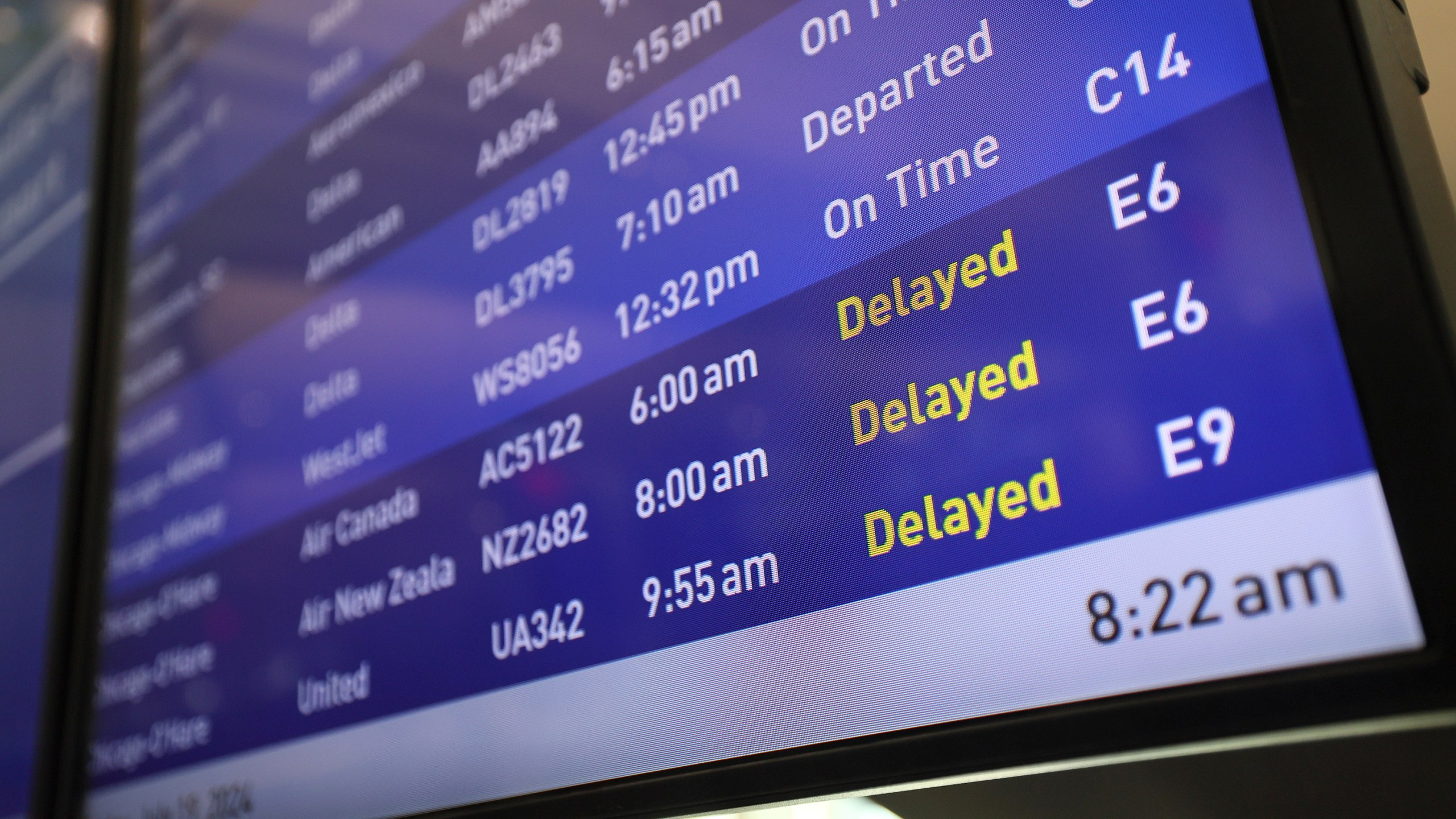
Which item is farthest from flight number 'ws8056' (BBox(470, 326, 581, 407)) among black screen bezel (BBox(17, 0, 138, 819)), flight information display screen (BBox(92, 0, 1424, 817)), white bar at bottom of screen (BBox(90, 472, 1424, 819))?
black screen bezel (BBox(17, 0, 138, 819))

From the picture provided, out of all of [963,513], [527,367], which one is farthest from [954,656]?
[527,367]

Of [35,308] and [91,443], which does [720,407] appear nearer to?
[91,443]

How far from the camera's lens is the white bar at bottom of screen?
530 millimetres

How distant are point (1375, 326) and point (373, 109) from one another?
3.18 feet

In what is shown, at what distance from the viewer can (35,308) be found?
1.57 metres

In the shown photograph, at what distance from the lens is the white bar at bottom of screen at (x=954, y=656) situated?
530mm

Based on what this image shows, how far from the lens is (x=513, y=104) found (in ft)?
3.39

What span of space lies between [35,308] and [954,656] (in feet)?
4.76

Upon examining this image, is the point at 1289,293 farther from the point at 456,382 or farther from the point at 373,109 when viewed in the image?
the point at 373,109

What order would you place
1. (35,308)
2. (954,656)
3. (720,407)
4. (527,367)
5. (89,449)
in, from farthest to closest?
(35,308), (89,449), (527,367), (720,407), (954,656)

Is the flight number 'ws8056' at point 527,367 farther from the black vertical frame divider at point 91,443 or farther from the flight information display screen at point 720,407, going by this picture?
the black vertical frame divider at point 91,443

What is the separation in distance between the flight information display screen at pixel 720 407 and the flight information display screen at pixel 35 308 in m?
0.14

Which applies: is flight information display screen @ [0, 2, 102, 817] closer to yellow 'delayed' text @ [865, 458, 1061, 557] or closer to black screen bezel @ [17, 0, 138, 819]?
black screen bezel @ [17, 0, 138, 819]

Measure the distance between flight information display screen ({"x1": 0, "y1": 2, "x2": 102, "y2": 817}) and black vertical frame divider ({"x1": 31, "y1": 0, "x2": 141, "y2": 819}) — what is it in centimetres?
2
